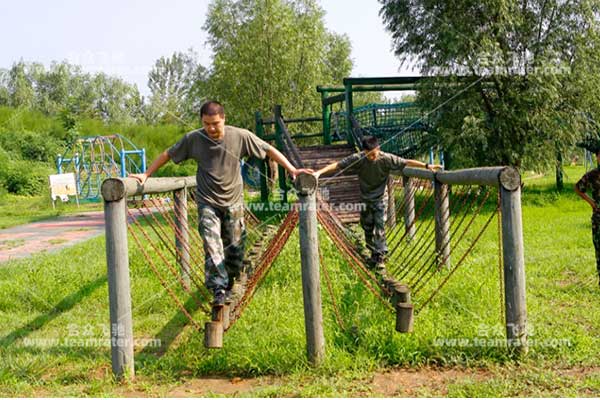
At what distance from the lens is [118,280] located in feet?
12.1

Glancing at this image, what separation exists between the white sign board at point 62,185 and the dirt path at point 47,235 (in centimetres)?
248

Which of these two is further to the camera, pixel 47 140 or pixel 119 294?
pixel 47 140

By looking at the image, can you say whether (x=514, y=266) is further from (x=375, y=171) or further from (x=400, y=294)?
(x=375, y=171)

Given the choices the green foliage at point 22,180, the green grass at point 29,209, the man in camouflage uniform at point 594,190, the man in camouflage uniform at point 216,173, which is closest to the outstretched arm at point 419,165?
the man in camouflage uniform at point 594,190

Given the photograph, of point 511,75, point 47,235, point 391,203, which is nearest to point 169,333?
point 391,203

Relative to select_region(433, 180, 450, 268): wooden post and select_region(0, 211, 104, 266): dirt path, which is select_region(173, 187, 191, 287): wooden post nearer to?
select_region(433, 180, 450, 268): wooden post

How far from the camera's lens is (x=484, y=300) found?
4484 mm

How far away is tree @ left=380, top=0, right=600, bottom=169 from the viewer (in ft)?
35.7

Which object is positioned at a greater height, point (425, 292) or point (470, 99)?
point (470, 99)

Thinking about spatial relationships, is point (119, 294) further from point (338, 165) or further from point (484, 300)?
point (484, 300)

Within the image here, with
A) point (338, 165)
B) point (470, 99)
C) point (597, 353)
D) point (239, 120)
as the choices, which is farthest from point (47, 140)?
point (597, 353)

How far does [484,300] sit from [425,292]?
466 mm

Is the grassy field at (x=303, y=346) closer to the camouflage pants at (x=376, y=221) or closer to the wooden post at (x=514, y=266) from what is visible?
the wooden post at (x=514, y=266)

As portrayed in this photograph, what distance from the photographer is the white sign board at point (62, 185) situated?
56.4 feet
